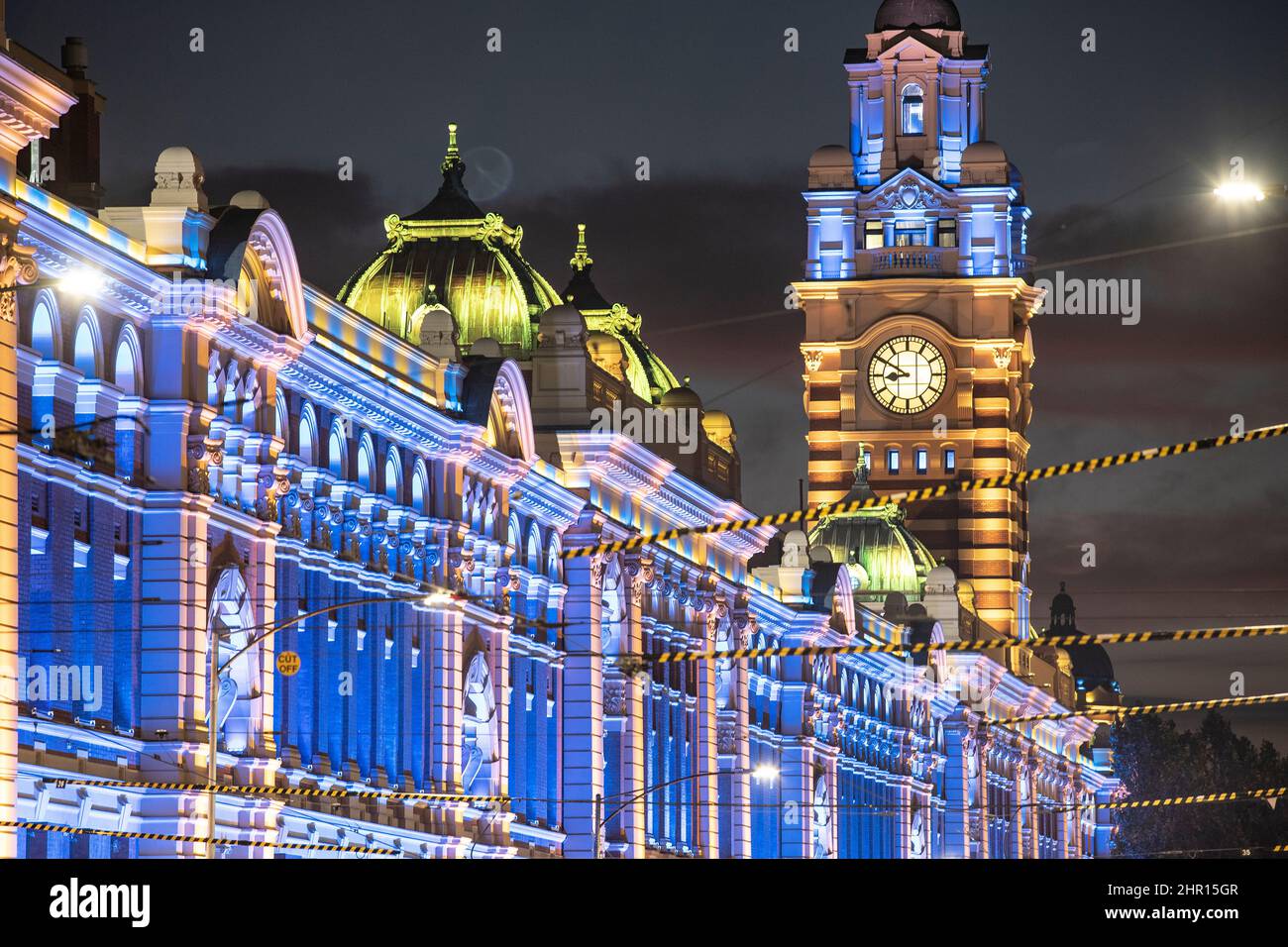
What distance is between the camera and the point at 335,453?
7856 centimetres

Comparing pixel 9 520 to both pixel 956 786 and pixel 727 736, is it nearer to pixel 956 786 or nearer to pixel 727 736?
pixel 727 736

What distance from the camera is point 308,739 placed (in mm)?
76438

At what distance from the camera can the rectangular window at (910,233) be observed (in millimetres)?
193250

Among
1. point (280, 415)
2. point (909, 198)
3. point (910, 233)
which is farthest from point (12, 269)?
point (910, 233)

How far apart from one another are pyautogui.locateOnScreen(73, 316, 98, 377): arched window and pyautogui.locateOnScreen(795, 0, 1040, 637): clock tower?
126924 millimetres

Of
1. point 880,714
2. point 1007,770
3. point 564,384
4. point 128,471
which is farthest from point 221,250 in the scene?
point 1007,770

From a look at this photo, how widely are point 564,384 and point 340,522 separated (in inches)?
847

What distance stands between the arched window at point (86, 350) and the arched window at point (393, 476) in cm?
1856

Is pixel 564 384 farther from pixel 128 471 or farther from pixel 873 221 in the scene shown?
pixel 873 221

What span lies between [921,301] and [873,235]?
4.97m

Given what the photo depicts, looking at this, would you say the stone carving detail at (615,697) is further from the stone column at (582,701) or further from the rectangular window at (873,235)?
the rectangular window at (873,235)

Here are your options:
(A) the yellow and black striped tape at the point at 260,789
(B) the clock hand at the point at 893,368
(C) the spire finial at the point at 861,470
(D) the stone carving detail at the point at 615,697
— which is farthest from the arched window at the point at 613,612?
(B) the clock hand at the point at 893,368

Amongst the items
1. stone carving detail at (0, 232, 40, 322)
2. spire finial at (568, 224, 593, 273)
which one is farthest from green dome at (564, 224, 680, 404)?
stone carving detail at (0, 232, 40, 322)
